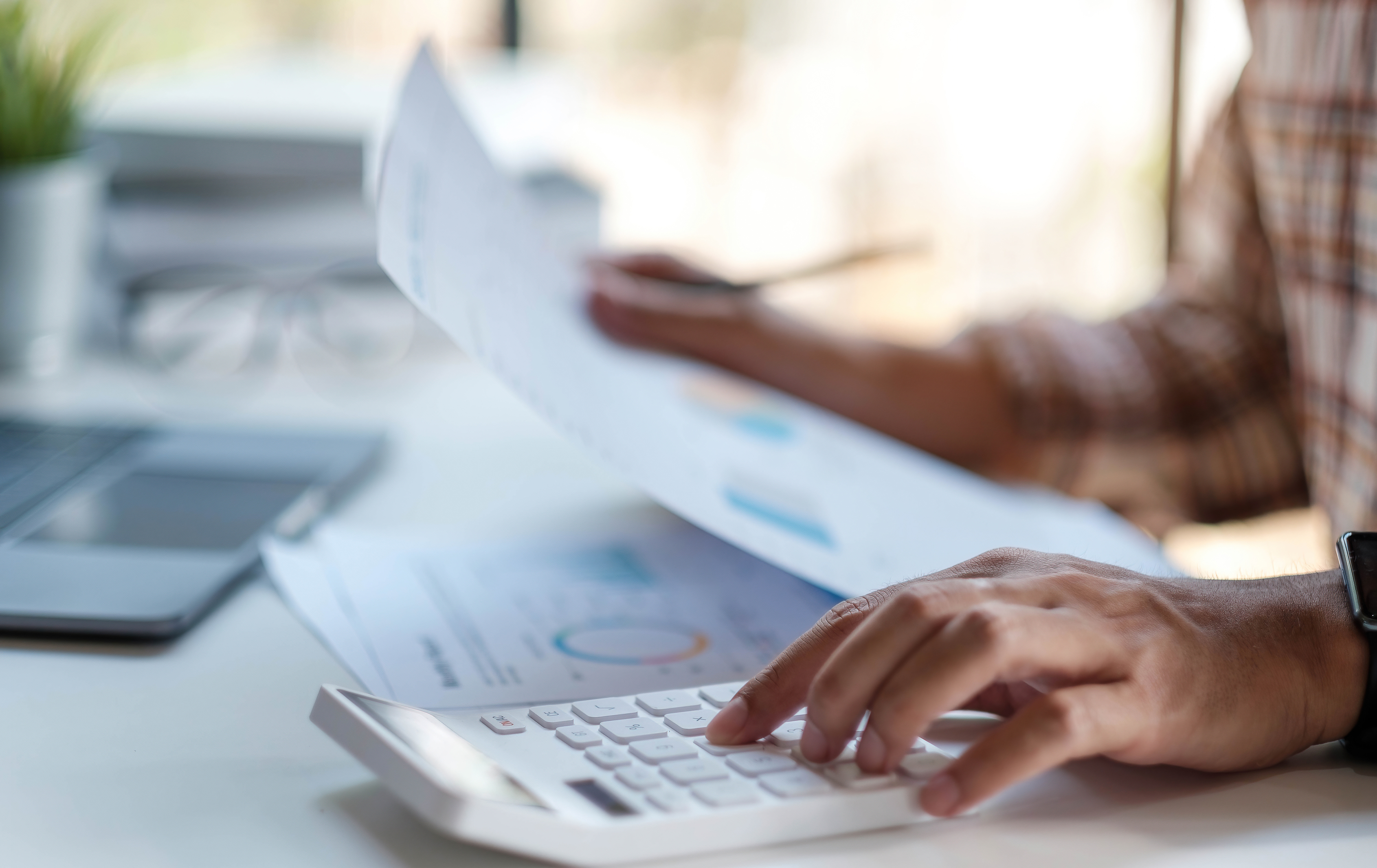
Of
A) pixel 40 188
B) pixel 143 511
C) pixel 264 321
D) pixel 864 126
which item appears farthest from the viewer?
pixel 864 126

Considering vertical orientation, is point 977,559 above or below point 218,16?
below

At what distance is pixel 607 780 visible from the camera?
32cm

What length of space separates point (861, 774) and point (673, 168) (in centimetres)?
234

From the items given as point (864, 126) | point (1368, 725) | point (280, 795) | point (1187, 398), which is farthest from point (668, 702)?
point (864, 126)

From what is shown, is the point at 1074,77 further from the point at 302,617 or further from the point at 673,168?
the point at 302,617

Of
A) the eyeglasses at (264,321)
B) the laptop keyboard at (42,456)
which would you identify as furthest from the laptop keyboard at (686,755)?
the eyeglasses at (264,321)

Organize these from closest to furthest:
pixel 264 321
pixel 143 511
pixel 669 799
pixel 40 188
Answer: pixel 669 799
pixel 143 511
pixel 40 188
pixel 264 321

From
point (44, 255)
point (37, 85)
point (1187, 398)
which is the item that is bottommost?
point (1187, 398)

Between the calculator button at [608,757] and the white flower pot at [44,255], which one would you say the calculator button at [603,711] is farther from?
the white flower pot at [44,255]

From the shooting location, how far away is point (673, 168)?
257 cm

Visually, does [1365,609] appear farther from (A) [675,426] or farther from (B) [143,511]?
(B) [143,511]

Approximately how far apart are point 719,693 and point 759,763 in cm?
5

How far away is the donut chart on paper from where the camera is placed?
45 cm

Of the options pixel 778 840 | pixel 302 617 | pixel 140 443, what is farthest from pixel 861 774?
pixel 140 443
